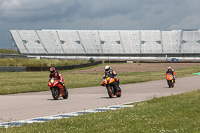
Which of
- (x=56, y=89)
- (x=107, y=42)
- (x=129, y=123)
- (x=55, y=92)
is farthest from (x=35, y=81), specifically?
(x=107, y=42)

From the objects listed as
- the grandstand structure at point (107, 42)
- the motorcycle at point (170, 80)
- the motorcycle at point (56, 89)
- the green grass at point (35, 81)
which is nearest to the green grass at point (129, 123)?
the motorcycle at point (56, 89)

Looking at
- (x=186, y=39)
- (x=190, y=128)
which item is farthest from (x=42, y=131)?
(x=186, y=39)

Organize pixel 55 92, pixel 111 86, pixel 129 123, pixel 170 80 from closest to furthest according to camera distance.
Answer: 1. pixel 129 123
2. pixel 55 92
3. pixel 111 86
4. pixel 170 80

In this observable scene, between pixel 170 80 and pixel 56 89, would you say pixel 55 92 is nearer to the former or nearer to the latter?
pixel 56 89

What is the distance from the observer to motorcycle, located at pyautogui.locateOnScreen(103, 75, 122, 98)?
682 inches

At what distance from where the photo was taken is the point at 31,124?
922cm

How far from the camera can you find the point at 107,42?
376 feet

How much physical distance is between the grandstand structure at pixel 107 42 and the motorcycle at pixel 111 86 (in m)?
91.7

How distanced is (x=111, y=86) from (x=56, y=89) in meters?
2.58

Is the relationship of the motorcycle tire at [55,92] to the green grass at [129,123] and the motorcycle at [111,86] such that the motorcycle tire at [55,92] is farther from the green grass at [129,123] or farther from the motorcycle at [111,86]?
the green grass at [129,123]

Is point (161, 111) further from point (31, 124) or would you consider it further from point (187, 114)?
point (31, 124)

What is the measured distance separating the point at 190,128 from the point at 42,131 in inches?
121

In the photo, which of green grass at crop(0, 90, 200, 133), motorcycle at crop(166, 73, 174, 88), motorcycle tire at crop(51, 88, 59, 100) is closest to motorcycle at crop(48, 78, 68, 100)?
motorcycle tire at crop(51, 88, 59, 100)

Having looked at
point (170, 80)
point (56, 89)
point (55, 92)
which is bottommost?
point (55, 92)
